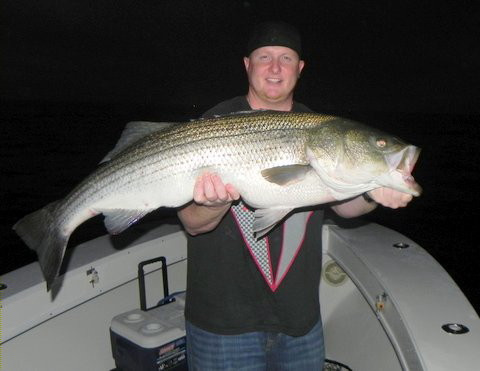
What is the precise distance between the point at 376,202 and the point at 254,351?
1292 mm

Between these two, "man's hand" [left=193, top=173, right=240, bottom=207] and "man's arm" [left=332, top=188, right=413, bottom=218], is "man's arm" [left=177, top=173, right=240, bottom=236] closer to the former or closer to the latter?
"man's hand" [left=193, top=173, right=240, bottom=207]

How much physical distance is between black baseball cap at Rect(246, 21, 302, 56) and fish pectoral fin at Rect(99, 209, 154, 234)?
147 centimetres

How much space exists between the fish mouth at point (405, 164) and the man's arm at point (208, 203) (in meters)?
0.99

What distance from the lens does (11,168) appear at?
31.7 m

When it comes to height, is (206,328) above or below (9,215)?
above

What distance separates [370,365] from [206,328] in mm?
2143

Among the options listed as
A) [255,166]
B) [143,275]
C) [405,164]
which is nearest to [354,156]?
[405,164]

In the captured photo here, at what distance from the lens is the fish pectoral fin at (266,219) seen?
119 inches

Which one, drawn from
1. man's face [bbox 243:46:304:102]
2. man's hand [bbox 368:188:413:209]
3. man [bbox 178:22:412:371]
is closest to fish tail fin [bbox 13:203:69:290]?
man [bbox 178:22:412:371]

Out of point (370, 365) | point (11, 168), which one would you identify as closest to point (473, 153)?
point (11, 168)

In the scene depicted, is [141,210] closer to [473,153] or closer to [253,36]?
[253,36]

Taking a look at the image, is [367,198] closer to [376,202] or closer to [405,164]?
[376,202]

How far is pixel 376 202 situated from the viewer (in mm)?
3213

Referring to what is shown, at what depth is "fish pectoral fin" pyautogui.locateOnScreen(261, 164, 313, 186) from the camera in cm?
296
